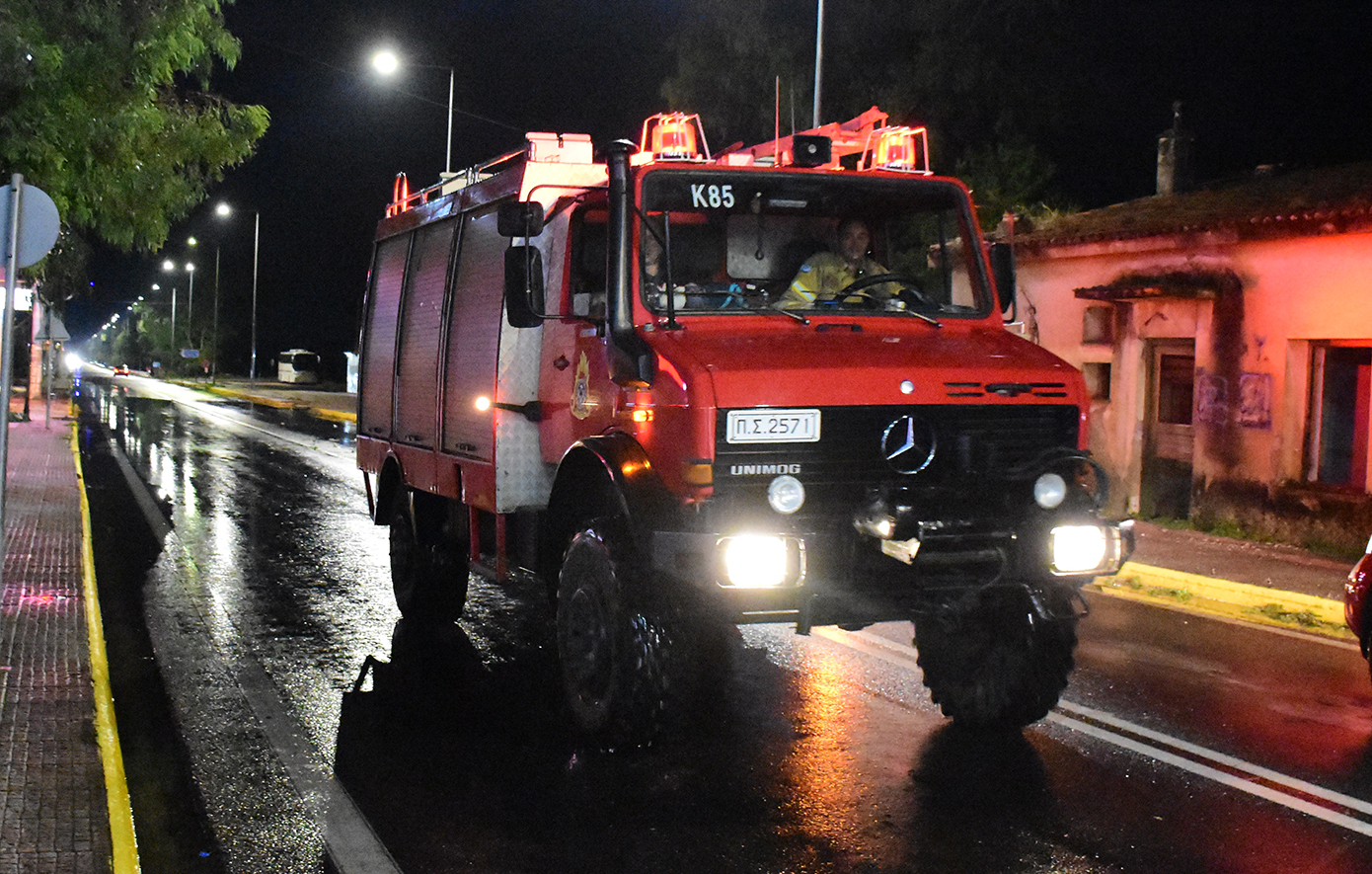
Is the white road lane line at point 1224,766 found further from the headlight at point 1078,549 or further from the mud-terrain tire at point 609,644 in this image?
the mud-terrain tire at point 609,644

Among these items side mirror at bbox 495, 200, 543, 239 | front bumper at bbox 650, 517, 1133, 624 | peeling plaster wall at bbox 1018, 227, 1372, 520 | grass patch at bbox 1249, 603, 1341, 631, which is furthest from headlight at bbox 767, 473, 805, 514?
peeling plaster wall at bbox 1018, 227, 1372, 520

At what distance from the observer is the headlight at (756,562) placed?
17.7 feet

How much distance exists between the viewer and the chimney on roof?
20.0 meters

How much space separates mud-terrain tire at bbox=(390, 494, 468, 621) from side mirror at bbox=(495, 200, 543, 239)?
3152 millimetres

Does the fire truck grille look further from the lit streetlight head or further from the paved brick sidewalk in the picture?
the lit streetlight head

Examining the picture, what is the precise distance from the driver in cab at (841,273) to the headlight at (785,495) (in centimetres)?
109

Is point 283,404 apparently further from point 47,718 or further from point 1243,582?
point 47,718

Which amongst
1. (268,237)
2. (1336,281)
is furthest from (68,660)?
(268,237)

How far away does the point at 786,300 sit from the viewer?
639 cm

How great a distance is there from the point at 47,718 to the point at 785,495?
3.54 metres

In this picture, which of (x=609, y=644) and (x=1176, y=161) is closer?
A: (x=609, y=644)

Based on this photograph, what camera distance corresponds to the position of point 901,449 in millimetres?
5781

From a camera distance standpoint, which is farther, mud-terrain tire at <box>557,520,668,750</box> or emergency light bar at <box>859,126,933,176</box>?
emergency light bar at <box>859,126,933,176</box>

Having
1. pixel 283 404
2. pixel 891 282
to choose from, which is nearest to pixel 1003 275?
pixel 891 282
